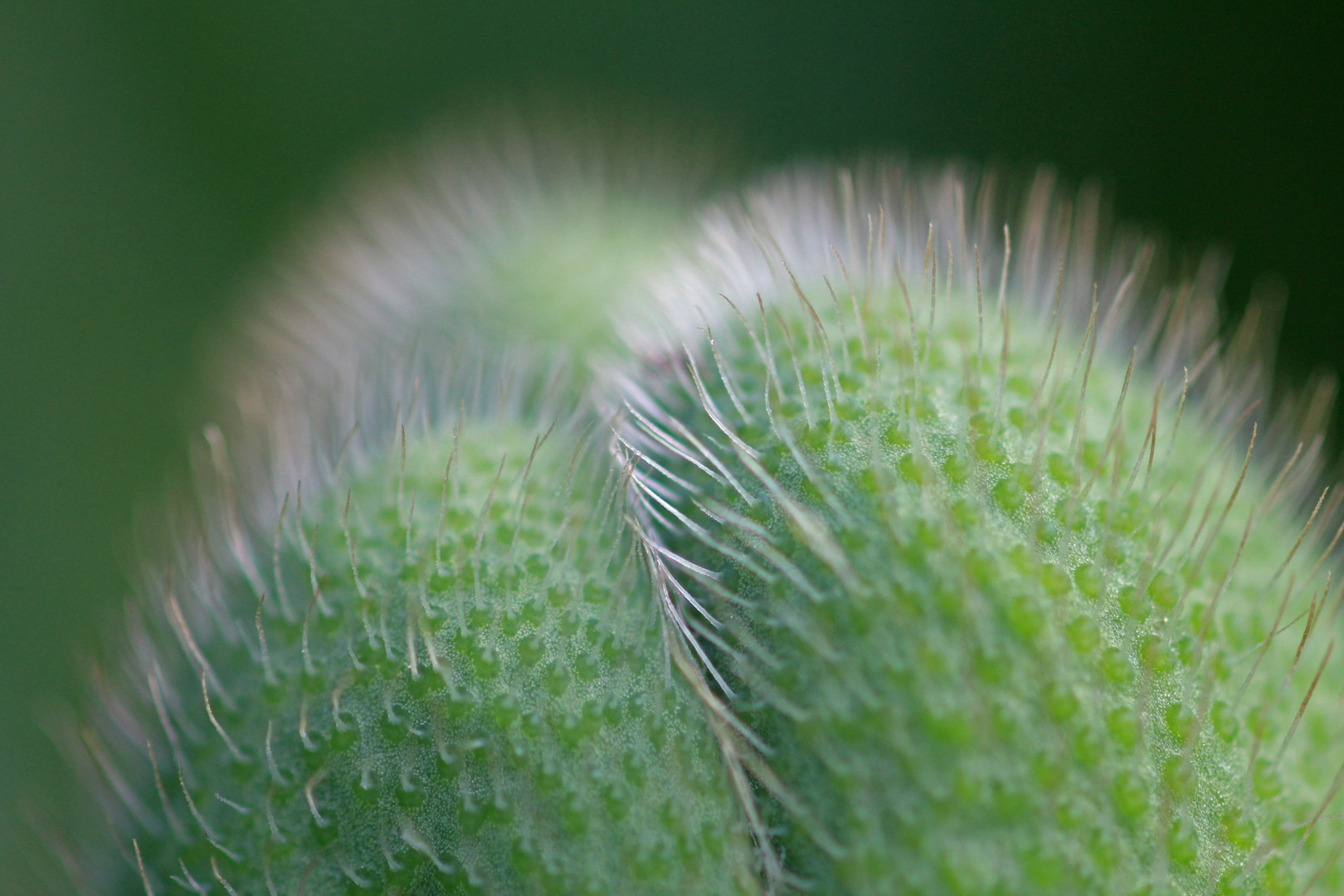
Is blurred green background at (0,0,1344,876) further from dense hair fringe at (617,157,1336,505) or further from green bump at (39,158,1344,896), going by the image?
green bump at (39,158,1344,896)

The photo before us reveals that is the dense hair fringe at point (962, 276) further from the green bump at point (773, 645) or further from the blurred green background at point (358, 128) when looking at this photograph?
the blurred green background at point (358, 128)

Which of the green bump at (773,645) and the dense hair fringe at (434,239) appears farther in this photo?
the dense hair fringe at (434,239)

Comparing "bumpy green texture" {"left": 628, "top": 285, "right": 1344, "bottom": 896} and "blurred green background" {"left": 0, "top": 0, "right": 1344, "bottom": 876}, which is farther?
"blurred green background" {"left": 0, "top": 0, "right": 1344, "bottom": 876}

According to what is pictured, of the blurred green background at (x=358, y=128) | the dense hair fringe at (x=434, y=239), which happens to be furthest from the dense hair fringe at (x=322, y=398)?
the blurred green background at (x=358, y=128)

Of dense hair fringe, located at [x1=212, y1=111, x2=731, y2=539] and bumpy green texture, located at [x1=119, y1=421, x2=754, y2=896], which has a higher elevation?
dense hair fringe, located at [x1=212, y1=111, x2=731, y2=539]

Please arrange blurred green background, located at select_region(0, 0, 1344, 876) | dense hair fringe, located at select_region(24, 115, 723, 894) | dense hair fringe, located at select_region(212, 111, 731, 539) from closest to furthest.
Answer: dense hair fringe, located at select_region(24, 115, 723, 894) → dense hair fringe, located at select_region(212, 111, 731, 539) → blurred green background, located at select_region(0, 0, 1344, 876)

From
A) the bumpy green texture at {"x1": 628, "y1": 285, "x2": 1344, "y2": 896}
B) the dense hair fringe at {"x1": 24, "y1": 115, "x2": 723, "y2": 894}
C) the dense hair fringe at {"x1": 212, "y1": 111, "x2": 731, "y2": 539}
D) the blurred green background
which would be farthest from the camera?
the blurred green background

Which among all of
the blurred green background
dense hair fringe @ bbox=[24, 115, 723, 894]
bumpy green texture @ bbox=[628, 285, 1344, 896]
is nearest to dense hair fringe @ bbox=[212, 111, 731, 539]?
dense hair fringe @ bbox=[24, 115, 723, 894]
